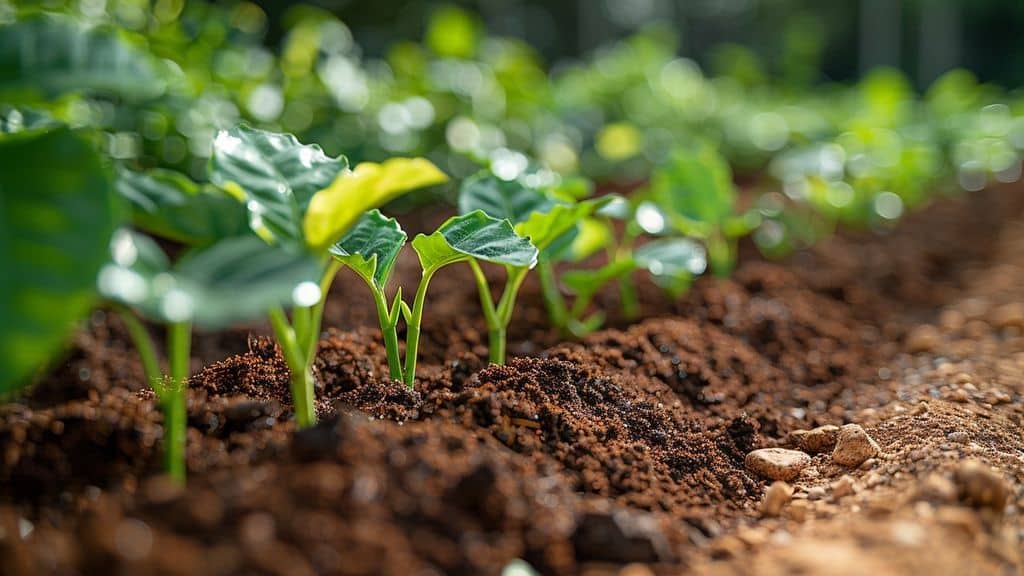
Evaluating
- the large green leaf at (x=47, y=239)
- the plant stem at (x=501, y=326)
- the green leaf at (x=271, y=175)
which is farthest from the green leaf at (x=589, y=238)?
the large green leaf at (x=47, y=239)

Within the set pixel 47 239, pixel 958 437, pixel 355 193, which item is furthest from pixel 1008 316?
pixel 47 239

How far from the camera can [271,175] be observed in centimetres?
105

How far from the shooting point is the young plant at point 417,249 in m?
1.08

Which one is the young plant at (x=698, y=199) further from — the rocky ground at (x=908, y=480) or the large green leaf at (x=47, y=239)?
the large green leaf at (x=47, y=239)

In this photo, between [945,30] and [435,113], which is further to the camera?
[945,30]

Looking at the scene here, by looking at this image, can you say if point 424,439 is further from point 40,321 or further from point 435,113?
point 435,113

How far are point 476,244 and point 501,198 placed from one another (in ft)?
1.17

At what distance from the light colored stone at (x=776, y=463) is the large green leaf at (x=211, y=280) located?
756 mm

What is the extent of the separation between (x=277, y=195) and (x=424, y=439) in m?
0.34

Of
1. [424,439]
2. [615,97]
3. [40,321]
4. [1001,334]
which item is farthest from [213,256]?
[615,97]

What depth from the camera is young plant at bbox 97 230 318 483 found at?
74 centimetres

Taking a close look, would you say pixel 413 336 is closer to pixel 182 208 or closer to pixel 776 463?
pixel 182 208

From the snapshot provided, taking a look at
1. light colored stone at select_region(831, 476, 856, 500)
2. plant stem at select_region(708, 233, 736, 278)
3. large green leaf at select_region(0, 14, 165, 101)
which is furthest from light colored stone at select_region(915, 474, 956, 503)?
large green leaf at select_region(0, 14, 165, 101)

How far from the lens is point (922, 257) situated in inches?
109
